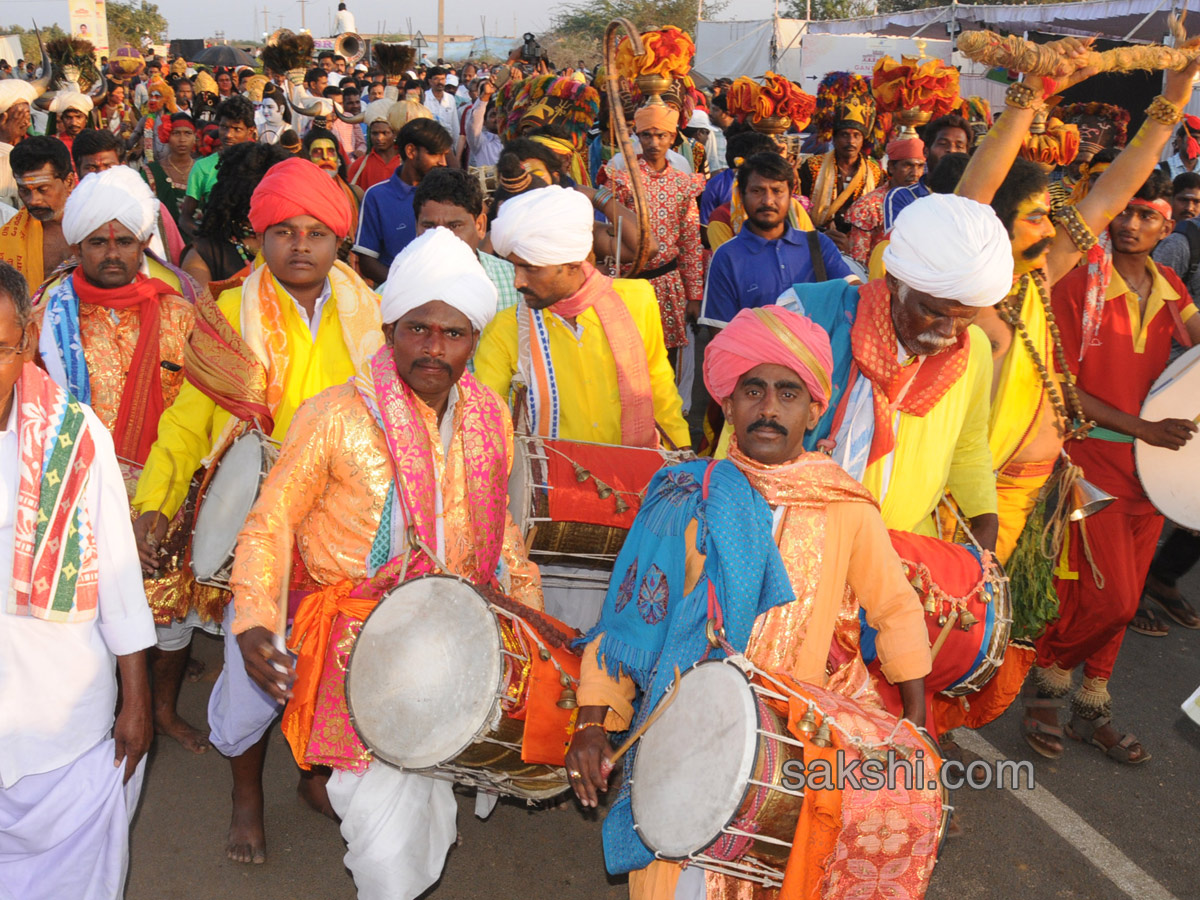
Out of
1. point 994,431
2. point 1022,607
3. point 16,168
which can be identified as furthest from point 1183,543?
point 16,168

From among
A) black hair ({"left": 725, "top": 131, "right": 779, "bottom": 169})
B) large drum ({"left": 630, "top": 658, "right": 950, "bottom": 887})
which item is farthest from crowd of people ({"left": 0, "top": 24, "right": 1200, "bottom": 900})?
black hair ({"left": 725, "top": 131, "right": 779, "bottom": 169})

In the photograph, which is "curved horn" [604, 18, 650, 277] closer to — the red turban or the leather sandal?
the red turban

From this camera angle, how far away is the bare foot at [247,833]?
3910 millimetres

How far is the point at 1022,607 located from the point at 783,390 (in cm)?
183

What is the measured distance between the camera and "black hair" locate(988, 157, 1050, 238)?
3.85 m

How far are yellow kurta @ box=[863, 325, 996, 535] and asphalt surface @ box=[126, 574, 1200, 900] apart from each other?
140 cm

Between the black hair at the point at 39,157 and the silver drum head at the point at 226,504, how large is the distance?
253 centimetres

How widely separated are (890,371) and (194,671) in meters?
3.69

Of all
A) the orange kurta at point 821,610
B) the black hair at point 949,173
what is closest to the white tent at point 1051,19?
the black hair at point 949,173

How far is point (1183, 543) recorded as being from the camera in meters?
6.01

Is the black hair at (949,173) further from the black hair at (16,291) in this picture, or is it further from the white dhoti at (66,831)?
the white dhoti at (66,831)

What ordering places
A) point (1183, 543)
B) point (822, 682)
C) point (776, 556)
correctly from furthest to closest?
point (1183, 543) → point (822, 682) → point (776, 556)

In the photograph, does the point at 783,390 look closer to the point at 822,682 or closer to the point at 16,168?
the point at 822,682

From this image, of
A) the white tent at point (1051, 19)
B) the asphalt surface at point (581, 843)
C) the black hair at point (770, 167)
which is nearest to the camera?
the asphalt surface at point (581, 843)
